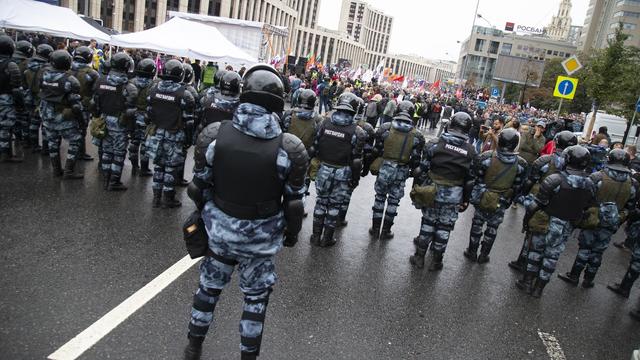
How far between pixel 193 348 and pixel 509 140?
195 inches

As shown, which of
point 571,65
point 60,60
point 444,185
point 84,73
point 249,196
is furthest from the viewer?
point 571,65

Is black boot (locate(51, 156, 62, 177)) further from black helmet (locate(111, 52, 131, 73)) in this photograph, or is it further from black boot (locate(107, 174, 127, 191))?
black helmet (locate(111, 52, 131, 73))

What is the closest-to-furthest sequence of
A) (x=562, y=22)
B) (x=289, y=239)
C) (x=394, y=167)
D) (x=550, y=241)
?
(x=289, y=239) → (x=550, y=241) → (x=394, y=167) → (x=562, y=22)

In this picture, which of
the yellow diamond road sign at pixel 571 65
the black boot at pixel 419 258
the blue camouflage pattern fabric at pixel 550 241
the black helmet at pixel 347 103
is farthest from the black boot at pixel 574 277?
the yellow diamond road sign at pixel 571 65

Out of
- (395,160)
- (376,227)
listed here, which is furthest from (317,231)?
(395,160)

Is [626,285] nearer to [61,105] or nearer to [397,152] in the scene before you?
[397,152]

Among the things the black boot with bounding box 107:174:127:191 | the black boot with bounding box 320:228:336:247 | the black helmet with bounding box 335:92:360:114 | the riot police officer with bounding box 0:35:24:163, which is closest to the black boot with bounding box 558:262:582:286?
the black boot with bounding box 320:228:336:247

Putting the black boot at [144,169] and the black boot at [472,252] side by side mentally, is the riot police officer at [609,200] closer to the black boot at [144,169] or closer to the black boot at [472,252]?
the black boot at [472,252]

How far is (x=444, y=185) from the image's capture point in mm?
5980

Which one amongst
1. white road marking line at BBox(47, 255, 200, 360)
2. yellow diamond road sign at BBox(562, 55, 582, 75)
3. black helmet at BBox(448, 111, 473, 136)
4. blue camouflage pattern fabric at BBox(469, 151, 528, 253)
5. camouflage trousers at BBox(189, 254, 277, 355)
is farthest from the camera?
yellow diamond road sign at BBox(562, 55, 582, 75)

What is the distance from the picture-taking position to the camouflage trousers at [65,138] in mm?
7359

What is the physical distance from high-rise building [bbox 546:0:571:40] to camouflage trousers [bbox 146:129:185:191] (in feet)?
712

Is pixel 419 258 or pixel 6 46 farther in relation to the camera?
pixel 6 46

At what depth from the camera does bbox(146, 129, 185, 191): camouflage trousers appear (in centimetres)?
674
